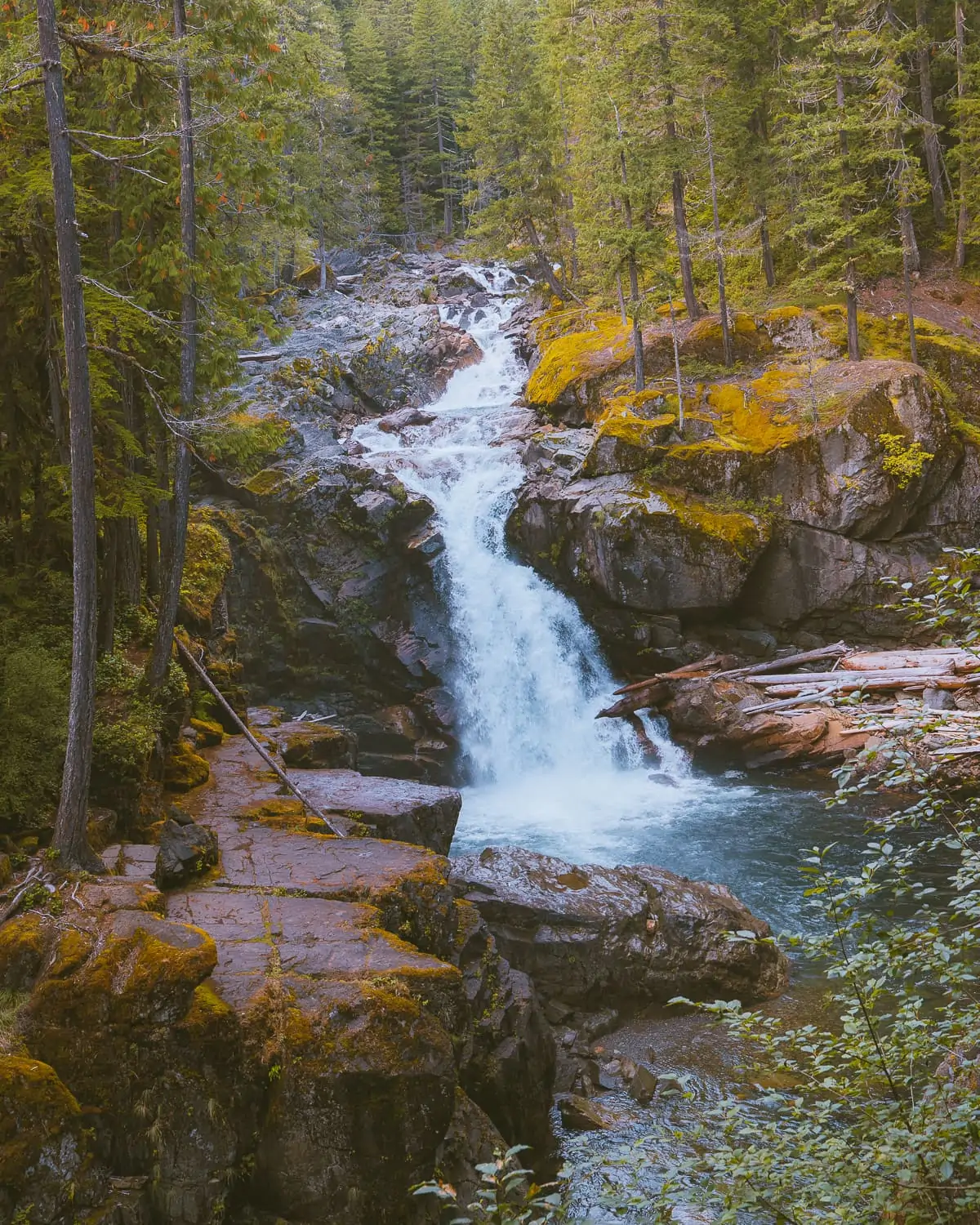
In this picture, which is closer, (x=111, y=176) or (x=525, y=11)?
(x=111, y=176)

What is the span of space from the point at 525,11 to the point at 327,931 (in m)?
54.5

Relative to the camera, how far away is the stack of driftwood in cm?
1645

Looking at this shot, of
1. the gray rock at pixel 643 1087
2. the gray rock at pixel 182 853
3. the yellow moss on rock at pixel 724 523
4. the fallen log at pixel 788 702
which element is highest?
the yellow moss on rock at pixel 724 523

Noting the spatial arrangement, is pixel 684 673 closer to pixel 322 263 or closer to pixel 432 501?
pixel 432 501

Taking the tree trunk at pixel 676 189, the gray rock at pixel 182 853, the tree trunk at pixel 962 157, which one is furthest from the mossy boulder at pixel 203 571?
the tree trunk at pixel 962 157

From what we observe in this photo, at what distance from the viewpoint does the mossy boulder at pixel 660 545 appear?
63.4 ft

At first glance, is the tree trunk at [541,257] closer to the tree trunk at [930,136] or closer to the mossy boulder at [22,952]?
the tree trunk at [930,136]

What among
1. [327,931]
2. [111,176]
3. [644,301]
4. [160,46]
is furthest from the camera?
[644,301]

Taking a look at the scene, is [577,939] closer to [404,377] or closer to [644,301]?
[644,301]

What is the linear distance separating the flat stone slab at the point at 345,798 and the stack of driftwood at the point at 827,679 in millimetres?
8342

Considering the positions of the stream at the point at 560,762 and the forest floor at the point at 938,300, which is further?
the forest floor at the point at 938,300

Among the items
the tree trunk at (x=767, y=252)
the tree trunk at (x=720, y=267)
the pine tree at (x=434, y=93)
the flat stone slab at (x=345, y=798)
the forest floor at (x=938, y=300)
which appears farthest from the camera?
the pine tree at (x=434, y=93)

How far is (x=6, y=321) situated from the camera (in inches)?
399

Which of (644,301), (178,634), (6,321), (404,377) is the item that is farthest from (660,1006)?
(404,377)
